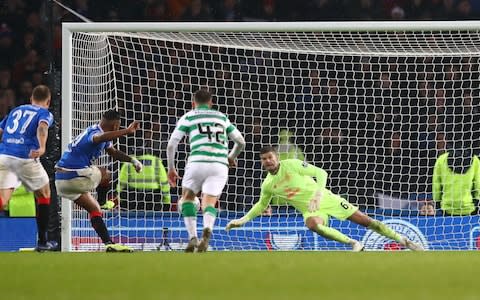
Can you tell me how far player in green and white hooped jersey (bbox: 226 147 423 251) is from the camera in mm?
12273

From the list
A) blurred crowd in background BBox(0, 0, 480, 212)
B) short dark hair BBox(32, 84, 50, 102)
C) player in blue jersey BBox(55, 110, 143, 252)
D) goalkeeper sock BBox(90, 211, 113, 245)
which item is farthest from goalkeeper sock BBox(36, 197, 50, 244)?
blurred crowd in background BBox(0, 0, 480, 212)

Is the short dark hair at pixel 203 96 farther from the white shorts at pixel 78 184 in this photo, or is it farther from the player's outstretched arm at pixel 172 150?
the white shorts at pixel 78 184

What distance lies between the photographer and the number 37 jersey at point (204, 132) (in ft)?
34.8

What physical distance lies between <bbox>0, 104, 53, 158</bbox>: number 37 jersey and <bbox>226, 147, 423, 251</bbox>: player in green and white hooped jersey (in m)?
2.30

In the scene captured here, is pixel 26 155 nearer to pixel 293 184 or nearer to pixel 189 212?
pixel 189 212

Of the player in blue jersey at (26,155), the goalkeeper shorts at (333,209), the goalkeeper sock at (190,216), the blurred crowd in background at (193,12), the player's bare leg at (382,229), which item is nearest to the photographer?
the goalkeeper sock at (190,216)

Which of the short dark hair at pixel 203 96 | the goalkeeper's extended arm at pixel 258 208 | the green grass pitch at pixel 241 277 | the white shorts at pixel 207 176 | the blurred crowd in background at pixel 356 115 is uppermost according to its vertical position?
the blurred crowd in background at pixel 356 115

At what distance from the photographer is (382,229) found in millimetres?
12336

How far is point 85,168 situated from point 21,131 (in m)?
0.76

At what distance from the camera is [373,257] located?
9234 millimetres

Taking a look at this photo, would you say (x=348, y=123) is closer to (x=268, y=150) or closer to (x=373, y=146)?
(x=373, y=146)

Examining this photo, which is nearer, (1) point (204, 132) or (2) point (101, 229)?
(1) point (204, 132)

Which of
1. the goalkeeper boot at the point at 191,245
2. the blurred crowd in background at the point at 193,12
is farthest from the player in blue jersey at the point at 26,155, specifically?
the blurred crowd in background at the point at 193,12

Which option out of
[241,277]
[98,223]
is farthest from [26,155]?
[241,277]
